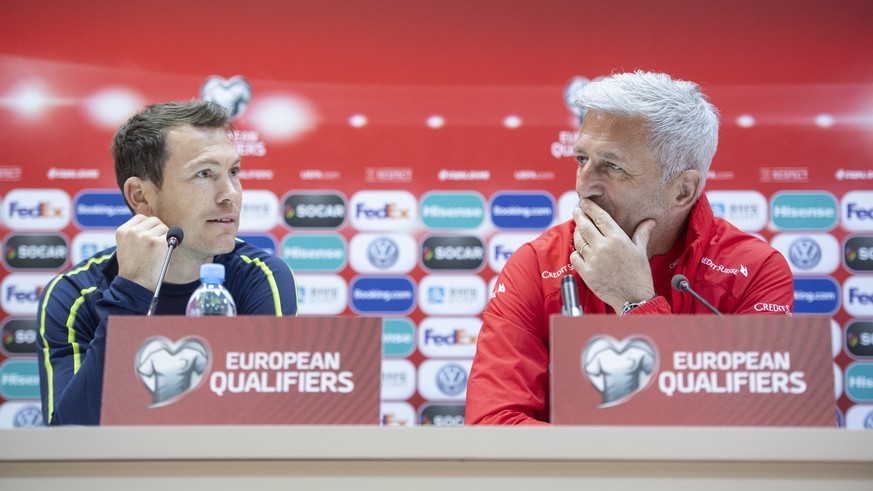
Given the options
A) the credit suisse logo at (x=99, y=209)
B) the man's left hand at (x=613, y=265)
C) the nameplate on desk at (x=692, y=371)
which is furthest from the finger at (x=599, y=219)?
the credit suisse logo at (x=99, y=209)

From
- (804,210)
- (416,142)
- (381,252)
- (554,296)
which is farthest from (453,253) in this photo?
(554,296)

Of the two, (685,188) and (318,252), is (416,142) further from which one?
(685,188)

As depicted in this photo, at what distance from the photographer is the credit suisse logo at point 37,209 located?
3082 mm

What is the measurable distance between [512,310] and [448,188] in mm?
1575

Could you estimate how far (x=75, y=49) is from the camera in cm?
318

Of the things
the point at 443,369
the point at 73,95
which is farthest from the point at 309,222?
the point at 73,95

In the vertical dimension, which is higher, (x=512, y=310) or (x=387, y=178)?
(x=387, y=178)

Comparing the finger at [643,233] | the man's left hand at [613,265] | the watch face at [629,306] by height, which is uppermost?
the finger at [643,233]

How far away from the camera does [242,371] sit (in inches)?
39.9

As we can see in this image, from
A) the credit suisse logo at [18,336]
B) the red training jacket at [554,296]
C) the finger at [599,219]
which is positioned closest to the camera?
the red training jacket at [554,296]

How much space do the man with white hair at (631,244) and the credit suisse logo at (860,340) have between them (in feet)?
5.37

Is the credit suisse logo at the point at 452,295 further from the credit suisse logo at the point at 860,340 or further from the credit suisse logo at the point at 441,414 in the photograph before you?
the credit suisse logo at the point at 860,340

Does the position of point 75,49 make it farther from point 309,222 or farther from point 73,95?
point 309,222

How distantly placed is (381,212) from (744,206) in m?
1.43
